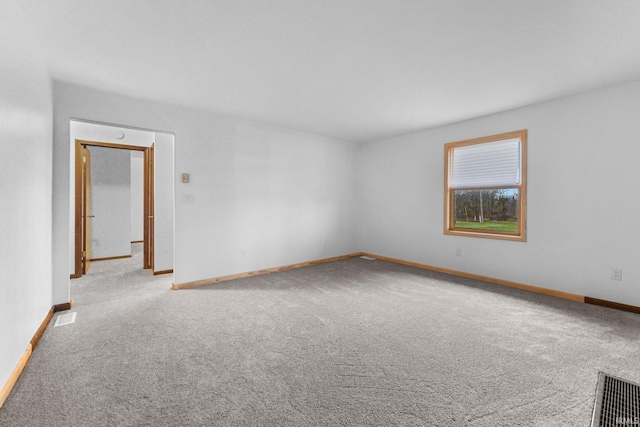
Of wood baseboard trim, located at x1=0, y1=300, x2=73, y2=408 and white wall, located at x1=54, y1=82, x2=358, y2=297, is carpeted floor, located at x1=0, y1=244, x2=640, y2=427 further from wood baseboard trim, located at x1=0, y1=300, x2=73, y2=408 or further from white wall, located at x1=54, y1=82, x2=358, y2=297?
white wall, located at x1=54, y1=82, x2=358, y2=297

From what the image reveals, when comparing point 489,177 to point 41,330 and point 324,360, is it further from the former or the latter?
point 41,330

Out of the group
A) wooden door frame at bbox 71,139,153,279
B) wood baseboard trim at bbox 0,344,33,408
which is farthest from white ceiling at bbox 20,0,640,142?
wood baseboard trim at bbox 0,344,33,408

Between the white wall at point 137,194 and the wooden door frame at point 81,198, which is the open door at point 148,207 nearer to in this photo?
the wooden door frame at point 81,198

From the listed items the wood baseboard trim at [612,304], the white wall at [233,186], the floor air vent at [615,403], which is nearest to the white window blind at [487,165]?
the wood baseboard trim at [612,304]

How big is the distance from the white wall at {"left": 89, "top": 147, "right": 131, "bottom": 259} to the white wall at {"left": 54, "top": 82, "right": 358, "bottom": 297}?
3.06 metres

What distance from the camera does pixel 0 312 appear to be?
163 cm

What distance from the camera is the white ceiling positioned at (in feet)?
6.31

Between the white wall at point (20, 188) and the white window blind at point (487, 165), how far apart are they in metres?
5.20

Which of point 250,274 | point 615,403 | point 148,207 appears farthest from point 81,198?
point 615,403

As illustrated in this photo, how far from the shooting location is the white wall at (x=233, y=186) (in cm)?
321

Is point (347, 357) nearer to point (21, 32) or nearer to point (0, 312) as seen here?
point (0, 312)

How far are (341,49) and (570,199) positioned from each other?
11.0 feet

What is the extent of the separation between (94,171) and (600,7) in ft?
25.4

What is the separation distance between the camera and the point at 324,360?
2.08 m
